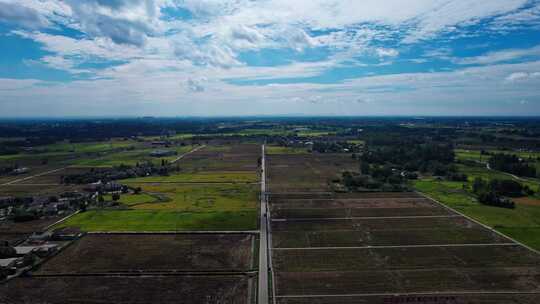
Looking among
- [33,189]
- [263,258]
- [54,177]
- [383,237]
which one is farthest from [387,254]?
[54,177]

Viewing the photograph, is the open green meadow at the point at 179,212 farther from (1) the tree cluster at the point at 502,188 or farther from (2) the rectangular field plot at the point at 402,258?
(1) the tree cluster at the point at 502,188

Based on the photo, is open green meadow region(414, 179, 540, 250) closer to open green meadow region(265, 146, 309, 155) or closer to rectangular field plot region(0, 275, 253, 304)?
rectangular field plot region(0, 275, 253, 304)

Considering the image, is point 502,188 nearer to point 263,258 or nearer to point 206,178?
point 263,258

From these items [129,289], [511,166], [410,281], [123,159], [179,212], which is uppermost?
[511,166]

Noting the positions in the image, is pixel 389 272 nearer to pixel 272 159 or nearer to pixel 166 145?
pixel 272 159

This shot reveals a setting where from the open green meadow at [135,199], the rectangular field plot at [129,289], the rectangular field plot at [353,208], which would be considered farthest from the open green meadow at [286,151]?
the rectangular field plot at [129,289]

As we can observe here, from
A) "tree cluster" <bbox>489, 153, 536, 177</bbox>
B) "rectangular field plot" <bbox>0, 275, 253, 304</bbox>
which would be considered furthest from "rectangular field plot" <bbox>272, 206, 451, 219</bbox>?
"tree cluster" <bbox>489, 153, 536, 177</bbox>
